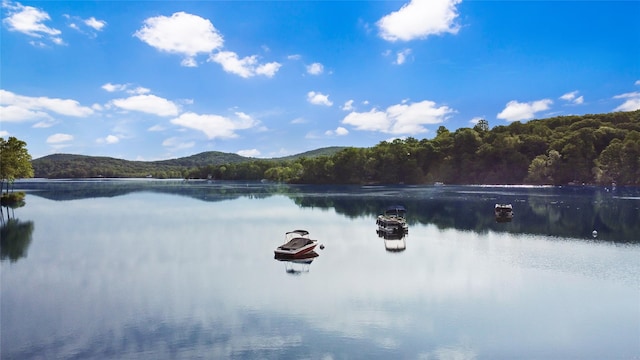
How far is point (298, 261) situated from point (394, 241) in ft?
47.4

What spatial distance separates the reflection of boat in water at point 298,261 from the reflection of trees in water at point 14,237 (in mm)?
23465

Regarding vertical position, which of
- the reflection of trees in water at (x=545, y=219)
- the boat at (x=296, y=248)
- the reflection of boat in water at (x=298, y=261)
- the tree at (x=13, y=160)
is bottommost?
the reflection of trees in water at (x=545, y=219)

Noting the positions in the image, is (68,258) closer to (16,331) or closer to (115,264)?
(115,264)

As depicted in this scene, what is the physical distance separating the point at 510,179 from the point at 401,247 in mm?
163601

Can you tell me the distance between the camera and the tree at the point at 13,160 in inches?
3302

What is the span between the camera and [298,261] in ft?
123

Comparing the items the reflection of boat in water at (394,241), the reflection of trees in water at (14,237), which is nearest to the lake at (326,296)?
the reflection of trees in water at (14,237)

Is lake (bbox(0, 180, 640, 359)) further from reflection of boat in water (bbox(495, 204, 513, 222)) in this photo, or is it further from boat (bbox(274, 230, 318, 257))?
reflection of boat in water (bbox(495, 204, 513, 222))

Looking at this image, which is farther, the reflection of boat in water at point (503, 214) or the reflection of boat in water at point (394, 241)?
the reflection of boat in water at point (503, 214)

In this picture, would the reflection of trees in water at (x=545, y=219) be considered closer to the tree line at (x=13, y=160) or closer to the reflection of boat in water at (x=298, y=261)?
the reflection of boat in water at (x=298, y=261)

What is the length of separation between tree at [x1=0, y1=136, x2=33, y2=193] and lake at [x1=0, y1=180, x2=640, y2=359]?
130 feet

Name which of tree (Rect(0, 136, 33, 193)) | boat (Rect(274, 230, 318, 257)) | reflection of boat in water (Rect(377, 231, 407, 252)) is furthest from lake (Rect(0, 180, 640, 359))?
tree (Rect(0, 136, 33, 193))

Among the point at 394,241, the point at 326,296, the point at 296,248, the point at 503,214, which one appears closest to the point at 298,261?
the point at 296,248

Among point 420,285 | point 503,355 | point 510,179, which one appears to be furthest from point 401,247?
point 510,179
